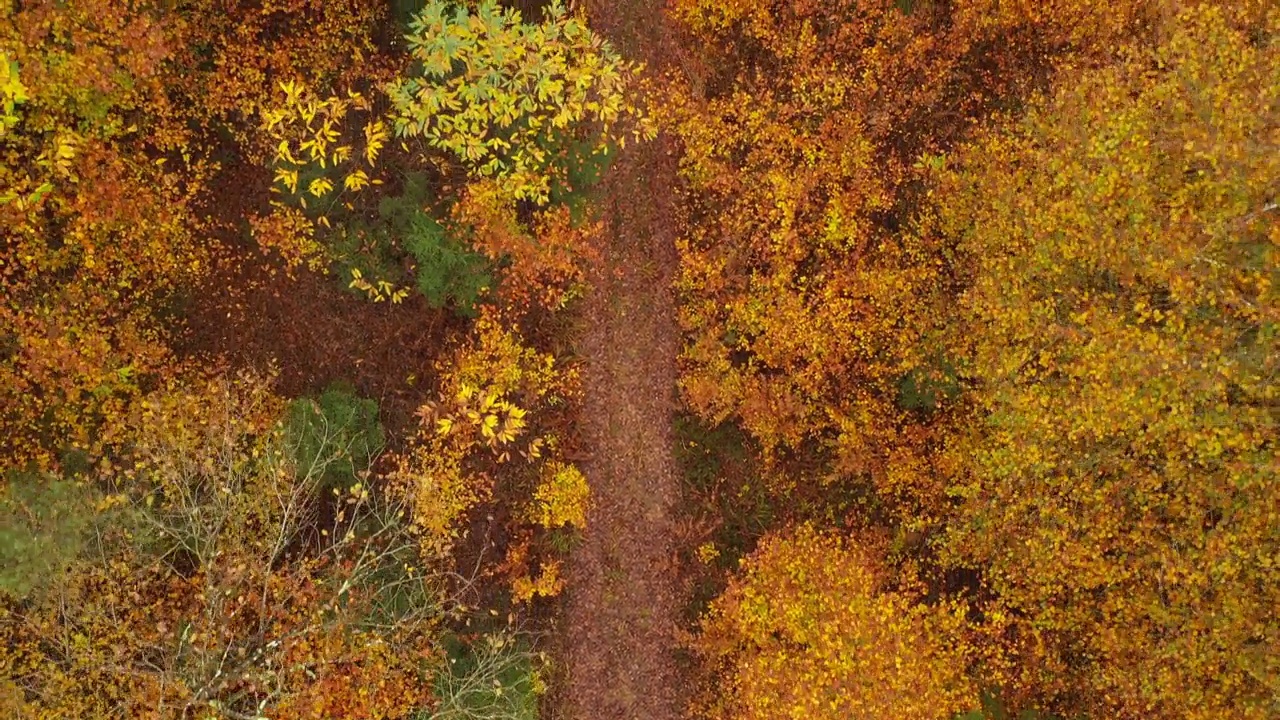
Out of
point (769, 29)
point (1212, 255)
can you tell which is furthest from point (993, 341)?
point (769, 29)

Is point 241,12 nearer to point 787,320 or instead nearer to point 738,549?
point 787,320

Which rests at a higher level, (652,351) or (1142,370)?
(1142,370)

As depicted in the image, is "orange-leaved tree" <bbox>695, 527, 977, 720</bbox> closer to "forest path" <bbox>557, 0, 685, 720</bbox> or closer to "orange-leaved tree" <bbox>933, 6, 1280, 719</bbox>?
"forest path" <bbox>557, 0, 685, 720</bbox>

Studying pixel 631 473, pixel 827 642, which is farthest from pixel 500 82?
pixel 827 642

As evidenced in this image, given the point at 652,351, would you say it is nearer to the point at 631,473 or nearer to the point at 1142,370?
the point at 631,473

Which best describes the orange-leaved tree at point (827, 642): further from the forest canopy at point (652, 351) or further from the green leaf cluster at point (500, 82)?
the green leaf cluster at point (500, 82)

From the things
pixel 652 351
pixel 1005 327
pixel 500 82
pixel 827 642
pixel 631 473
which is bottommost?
pixel 631 473

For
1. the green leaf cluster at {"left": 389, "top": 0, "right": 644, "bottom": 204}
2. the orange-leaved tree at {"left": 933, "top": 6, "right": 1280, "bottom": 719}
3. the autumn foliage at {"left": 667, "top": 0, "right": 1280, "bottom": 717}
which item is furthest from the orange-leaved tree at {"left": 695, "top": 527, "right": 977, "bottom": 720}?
the green leaf cluster at {"left": 389, "top": 0, "right": 644, "bottom": 204}

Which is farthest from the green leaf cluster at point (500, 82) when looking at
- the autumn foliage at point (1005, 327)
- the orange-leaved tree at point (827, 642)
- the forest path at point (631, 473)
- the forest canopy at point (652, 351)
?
the orange-leaved tree at point (827, 642)
